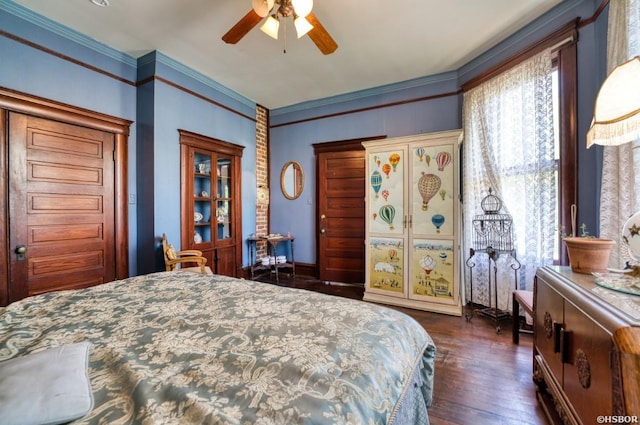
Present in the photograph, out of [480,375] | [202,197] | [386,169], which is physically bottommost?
[480,375]

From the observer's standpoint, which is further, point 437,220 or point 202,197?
point 202,197

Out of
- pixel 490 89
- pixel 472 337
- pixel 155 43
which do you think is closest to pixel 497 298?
pixel 472 337

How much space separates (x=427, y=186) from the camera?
318cm

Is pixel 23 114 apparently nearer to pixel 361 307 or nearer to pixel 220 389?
pixel 220 389

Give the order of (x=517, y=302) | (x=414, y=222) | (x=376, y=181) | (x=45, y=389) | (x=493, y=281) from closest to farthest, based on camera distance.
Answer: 1. (x=45, y=389)
2. (x=517, y=302)
3. (x=493, y=281)
4. (x=414, y=222)
5. (x=376, y=181)

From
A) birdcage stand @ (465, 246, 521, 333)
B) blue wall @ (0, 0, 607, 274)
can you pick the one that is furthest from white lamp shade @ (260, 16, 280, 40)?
birdcage stand @ (465, 246, 521, 333)

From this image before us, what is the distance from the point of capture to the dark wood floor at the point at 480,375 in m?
1.56

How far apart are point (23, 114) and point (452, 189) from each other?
442 cm

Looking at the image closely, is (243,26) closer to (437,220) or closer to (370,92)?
(370,92)

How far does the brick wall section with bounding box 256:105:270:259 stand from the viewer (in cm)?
476

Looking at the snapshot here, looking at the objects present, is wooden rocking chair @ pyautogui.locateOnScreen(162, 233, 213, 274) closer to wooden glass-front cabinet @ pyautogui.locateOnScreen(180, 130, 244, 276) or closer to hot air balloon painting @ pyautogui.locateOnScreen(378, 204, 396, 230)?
wooden glass-front cabinet @ pyautogui.locateOnScreen(180, 130, 244, 276)

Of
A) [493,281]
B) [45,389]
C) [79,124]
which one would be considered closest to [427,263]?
[493,281]

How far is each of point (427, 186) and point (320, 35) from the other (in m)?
2.04

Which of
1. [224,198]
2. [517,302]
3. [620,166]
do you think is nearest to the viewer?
[620,166]
